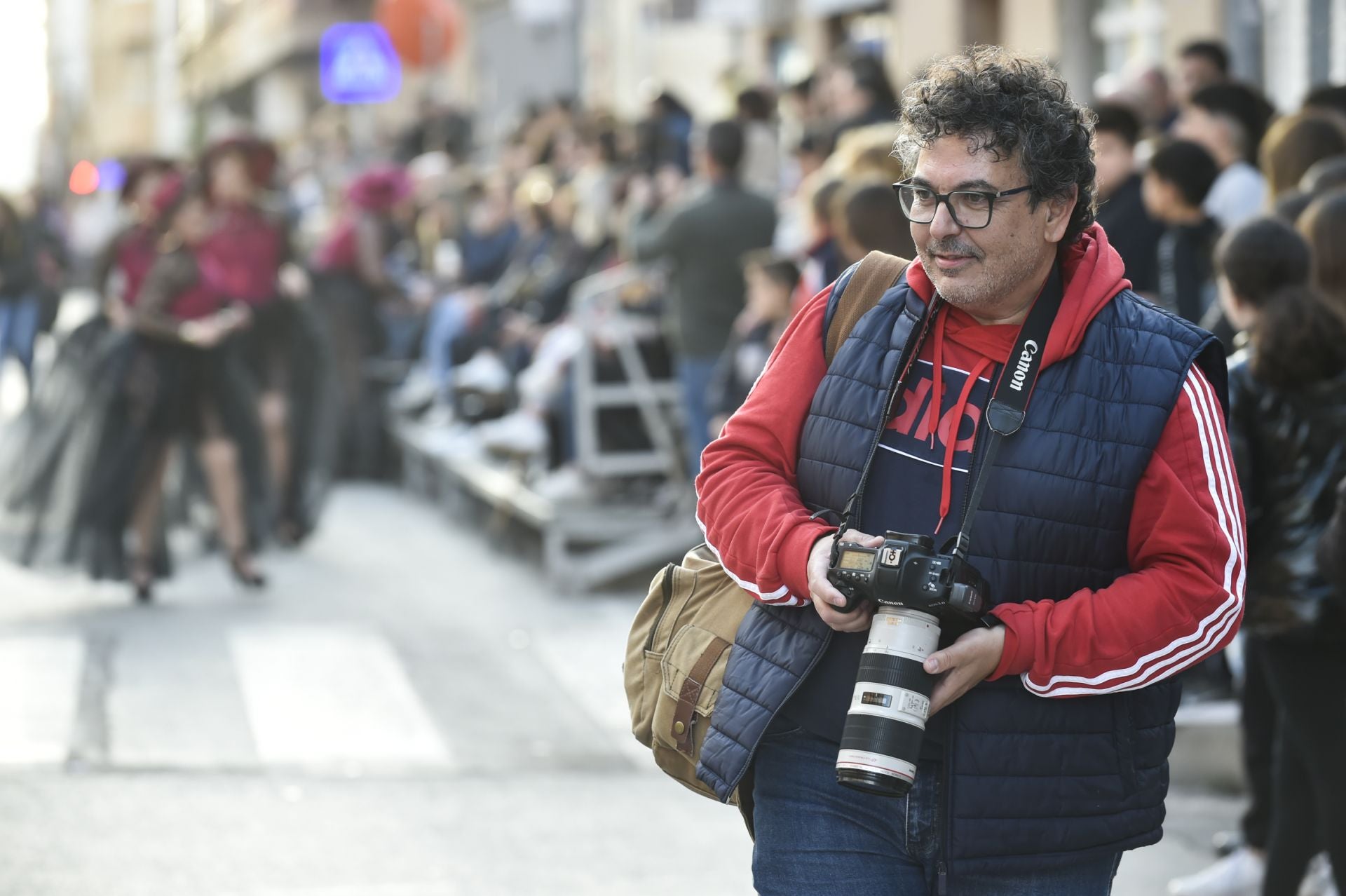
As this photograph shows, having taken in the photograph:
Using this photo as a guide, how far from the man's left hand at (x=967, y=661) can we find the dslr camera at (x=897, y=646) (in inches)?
1.0

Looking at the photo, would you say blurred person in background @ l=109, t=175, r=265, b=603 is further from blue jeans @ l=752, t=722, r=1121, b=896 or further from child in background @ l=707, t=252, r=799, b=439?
blue jeans @ l=752, t=722, r=1121, b=896

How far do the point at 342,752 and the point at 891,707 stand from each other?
4.85 meters

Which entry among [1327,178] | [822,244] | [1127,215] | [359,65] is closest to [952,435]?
[1327,178]

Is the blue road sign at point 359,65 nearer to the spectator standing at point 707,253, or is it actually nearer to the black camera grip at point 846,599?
the spectator standing at point 707,253

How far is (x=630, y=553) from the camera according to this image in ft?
33.9

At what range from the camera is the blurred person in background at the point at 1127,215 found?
308 inches

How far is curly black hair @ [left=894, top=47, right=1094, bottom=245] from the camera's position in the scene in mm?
2877

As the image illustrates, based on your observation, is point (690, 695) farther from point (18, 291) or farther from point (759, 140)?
point (18, 291)

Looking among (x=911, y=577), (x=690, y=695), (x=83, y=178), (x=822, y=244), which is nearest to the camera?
(x=911, y=577)

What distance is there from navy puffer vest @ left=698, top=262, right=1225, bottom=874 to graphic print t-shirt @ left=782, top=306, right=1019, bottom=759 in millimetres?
48

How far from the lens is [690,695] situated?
319 centimetres

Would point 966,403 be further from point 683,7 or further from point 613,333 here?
point 683,7

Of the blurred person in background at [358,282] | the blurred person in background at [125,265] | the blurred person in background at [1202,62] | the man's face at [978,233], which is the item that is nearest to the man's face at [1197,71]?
the blurred person in background at [1202,62]

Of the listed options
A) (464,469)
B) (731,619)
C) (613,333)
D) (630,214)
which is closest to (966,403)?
(731,619)
